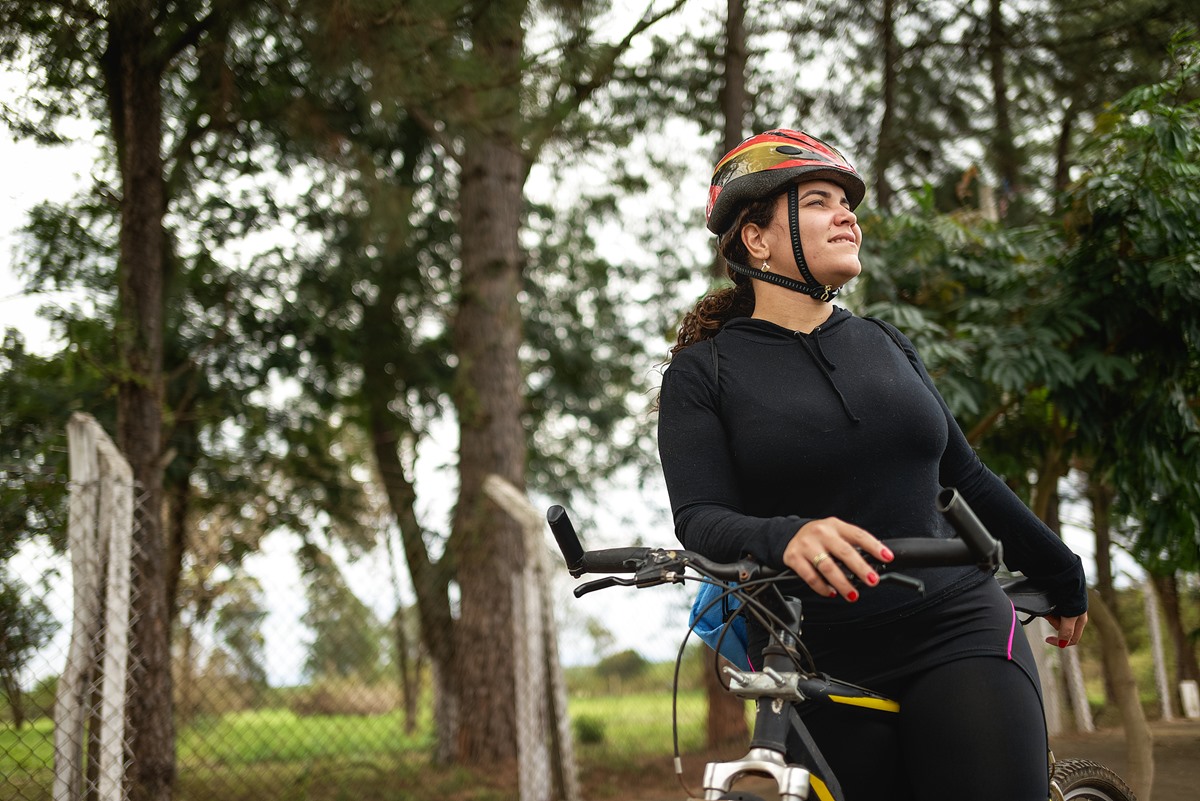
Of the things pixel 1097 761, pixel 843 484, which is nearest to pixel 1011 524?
pixel 843 484

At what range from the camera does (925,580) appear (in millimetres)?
1977

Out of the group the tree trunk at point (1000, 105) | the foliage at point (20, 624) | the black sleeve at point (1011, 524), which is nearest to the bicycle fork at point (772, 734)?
the black sleeve at point (1011, 524)

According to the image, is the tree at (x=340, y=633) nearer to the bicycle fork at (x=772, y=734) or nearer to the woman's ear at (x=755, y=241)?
the woman's ear at (x=755, y=241)

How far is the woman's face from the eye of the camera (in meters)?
2.18

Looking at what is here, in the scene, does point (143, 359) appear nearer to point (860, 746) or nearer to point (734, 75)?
point (860, 746)

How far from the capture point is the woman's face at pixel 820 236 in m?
2.18

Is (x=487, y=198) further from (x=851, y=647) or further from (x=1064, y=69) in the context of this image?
(x=851, y=647)

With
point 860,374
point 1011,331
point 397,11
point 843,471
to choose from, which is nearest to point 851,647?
point 843,471

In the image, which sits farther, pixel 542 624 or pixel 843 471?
pixel 542 624

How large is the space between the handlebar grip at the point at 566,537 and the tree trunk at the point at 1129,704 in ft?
11.8

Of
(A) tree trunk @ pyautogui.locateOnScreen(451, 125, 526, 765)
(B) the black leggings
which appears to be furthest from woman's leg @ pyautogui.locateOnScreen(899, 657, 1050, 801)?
(A) tree trunk @ pyautogui.locateOnScreen(451, 125, 526, 765)

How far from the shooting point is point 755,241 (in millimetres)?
2285

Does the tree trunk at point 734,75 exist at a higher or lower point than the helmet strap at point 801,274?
higher

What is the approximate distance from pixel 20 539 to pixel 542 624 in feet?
9.87
